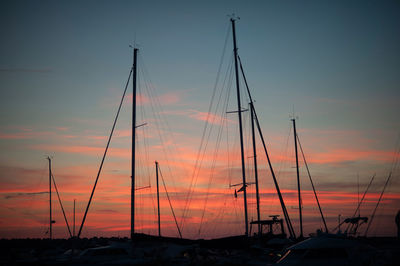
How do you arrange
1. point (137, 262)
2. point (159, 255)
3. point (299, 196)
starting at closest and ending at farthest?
point (159, 255) < point (137, 262) < point (299, 196)

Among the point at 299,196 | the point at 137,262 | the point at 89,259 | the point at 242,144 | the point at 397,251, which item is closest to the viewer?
the point at 397,251

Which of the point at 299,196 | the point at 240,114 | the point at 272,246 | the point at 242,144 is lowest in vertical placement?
the point at 272,246

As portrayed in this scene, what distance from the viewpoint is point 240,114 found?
3847 centimetres

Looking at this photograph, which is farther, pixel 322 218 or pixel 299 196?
pixel 299 196

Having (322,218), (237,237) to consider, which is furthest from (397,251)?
(322,218)

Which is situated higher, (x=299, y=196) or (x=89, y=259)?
(x=299, y=196)

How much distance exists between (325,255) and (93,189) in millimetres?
22154

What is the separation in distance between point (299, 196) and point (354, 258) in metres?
28.6

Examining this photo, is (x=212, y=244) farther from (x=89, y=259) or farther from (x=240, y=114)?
(x=240, y=114)

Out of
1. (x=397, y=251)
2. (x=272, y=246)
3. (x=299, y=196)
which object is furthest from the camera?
(x=299, y=196)

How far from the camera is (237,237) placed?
3005 cm

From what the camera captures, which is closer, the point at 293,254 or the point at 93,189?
the point at 293,254

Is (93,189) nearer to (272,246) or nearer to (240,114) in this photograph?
(240,114)

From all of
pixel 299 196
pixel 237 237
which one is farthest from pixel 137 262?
pixel 299 196
